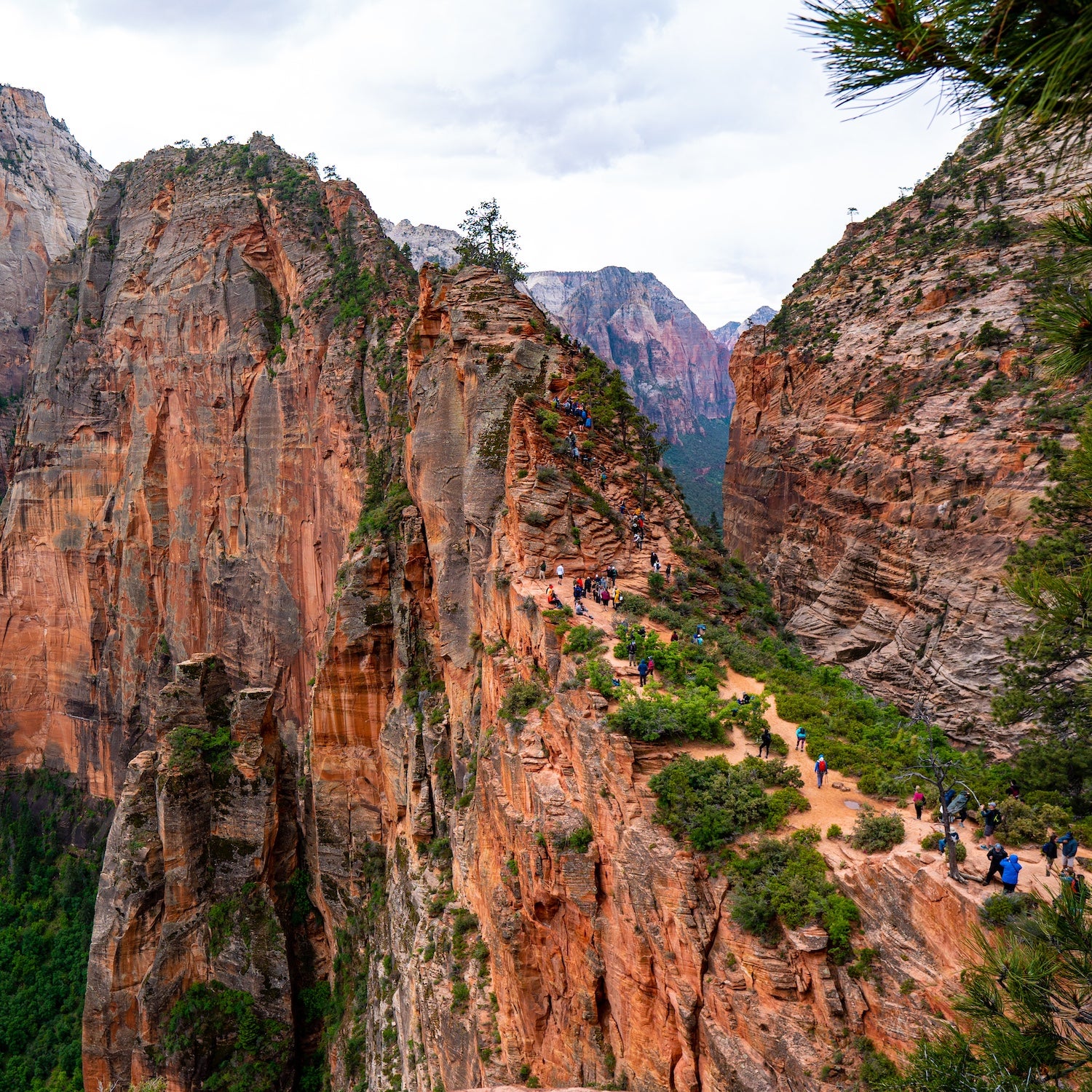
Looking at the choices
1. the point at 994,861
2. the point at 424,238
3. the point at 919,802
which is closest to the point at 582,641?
the point at 919,802

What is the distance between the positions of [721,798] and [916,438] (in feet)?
94.6

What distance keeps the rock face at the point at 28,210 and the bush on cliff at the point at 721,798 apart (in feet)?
272

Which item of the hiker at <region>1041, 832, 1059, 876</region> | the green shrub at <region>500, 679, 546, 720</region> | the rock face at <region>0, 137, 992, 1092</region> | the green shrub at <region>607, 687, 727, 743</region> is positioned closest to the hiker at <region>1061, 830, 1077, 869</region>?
the hiker at <region>1041, 832, 1059, 876</region>

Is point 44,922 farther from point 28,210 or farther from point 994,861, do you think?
point 28,210

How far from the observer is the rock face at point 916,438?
2894 centimetres

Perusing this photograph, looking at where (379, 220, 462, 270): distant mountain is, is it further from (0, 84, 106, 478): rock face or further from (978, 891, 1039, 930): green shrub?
(978, 891, 1039, 930): green shrub

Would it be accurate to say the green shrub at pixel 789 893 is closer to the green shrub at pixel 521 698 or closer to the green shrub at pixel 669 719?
the green shrub at pixel 669 719

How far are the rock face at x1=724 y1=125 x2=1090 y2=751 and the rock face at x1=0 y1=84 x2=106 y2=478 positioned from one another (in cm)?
7915

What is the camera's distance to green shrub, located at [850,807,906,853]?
12.1 m

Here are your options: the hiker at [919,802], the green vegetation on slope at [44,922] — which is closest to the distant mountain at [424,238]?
the green vegetation on slope at [44,922]

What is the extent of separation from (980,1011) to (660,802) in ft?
26.1

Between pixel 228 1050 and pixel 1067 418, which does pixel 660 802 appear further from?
pixel 228 1050

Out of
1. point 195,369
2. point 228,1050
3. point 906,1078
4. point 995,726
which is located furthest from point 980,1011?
point 195,369

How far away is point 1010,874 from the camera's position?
32.7ft
